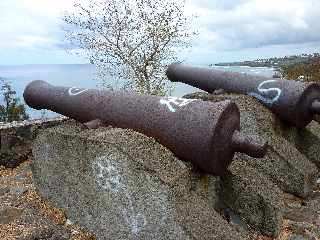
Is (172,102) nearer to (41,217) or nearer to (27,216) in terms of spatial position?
(41,217)

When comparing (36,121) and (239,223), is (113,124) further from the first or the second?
(36,121)

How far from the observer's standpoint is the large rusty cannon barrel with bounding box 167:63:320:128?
669cm

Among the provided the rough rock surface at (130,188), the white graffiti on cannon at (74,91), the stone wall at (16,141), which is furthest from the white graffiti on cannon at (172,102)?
the stone wall at (16,141)

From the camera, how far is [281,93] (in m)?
6.82

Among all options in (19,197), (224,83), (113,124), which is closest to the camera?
(113,124)

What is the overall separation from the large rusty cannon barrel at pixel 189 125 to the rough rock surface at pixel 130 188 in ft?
0.58

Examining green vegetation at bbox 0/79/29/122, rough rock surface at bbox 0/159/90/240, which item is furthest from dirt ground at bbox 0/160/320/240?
green vegetation at bbox 0/79/29/122

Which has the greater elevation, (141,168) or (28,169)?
(141,168)

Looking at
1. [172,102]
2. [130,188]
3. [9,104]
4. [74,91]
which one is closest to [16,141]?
[74,91]

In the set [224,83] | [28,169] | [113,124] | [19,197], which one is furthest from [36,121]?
[224,83]

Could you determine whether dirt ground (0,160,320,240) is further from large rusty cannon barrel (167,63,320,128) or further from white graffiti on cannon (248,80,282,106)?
white graffiti on cannon (248,80,282,106)

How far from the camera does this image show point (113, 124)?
15.8 ft

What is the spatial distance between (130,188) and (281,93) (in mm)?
3627

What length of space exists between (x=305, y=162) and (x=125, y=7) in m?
18.4
